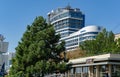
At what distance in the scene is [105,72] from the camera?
4838 cm

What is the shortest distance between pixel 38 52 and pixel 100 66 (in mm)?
13829

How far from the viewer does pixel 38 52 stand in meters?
39.0

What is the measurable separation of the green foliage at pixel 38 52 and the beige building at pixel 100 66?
5019mm

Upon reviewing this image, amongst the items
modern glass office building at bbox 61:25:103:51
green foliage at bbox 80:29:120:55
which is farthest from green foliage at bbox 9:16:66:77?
modern glass office building at bbox 61:25:103:51

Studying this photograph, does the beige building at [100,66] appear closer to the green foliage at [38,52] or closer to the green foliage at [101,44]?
the green foliage at [38,52]

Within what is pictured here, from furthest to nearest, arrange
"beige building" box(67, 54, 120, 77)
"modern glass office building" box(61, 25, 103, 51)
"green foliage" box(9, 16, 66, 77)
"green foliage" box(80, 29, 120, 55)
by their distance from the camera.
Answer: "modern glass office building" box(61, 25, 103, 51), "green foliage" box(80, 29, 120, 55), "beige building" box(67, 54, 120, 77), "green foliage" box(9, 16, 66, 77)

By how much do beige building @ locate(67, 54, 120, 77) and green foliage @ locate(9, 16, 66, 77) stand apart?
16.5ft

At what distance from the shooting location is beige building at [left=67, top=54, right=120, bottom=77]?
47.3 metres

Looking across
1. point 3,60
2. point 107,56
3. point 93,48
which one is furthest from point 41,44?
point 93,48

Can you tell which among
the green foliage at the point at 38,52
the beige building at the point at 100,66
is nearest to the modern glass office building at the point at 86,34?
the beige building at the point at 100,66

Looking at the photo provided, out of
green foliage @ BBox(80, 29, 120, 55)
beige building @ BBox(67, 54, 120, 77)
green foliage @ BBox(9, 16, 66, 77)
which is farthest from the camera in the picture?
green foliage @ BBox(80, 29, 120, 55)

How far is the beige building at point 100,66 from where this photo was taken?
47.3m

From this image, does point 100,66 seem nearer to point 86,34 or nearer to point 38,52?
point 38,52

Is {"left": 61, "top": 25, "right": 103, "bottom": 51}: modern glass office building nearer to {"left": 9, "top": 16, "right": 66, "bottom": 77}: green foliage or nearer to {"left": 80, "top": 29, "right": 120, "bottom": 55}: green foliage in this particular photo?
{"left": 80, "top": 29, "right": 120, "bottom": 55}: green foliage
